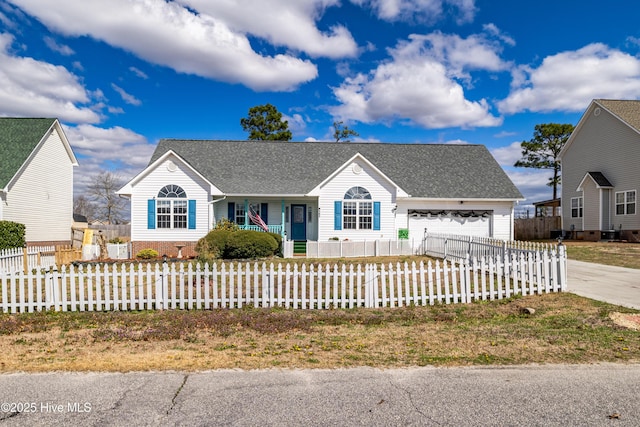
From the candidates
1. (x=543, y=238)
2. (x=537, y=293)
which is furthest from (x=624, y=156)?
(x=537, y=293)

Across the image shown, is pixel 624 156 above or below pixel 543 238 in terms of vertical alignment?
above

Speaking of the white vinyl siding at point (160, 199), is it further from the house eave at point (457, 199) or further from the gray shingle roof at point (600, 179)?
the gray shingle roof at point (600, 179)

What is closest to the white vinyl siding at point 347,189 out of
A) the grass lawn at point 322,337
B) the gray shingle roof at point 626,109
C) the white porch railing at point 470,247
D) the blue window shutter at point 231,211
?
the white porch railing at point 470,247

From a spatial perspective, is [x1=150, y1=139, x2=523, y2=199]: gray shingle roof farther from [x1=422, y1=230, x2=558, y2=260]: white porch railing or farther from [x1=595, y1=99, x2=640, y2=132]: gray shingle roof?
[x1=595, y1=99, x2=640, y2=132]: gray shingle roof

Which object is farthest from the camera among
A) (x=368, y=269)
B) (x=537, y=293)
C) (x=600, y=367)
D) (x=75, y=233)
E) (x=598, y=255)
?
(x=75, y=233)

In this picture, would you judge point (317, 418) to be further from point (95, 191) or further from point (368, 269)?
point (95, 191)

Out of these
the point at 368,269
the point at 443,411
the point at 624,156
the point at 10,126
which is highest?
the point at 10,126

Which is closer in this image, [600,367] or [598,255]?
[600,367]

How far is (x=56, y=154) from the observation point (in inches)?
1084

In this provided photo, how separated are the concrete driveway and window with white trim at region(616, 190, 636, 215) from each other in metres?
13.1

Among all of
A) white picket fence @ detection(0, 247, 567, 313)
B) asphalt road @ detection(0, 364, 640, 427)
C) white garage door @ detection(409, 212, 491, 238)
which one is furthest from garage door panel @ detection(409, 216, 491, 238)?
asphalt road @ detection(0, 364, 640, 427)

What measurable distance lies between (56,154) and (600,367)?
2989 cm

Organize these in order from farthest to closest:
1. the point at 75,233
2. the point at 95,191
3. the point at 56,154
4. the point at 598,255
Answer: the point at 95,191 < the point at 75,233 < the point at 56,154 < the point at 598,255

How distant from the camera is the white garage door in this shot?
81.8 ft
